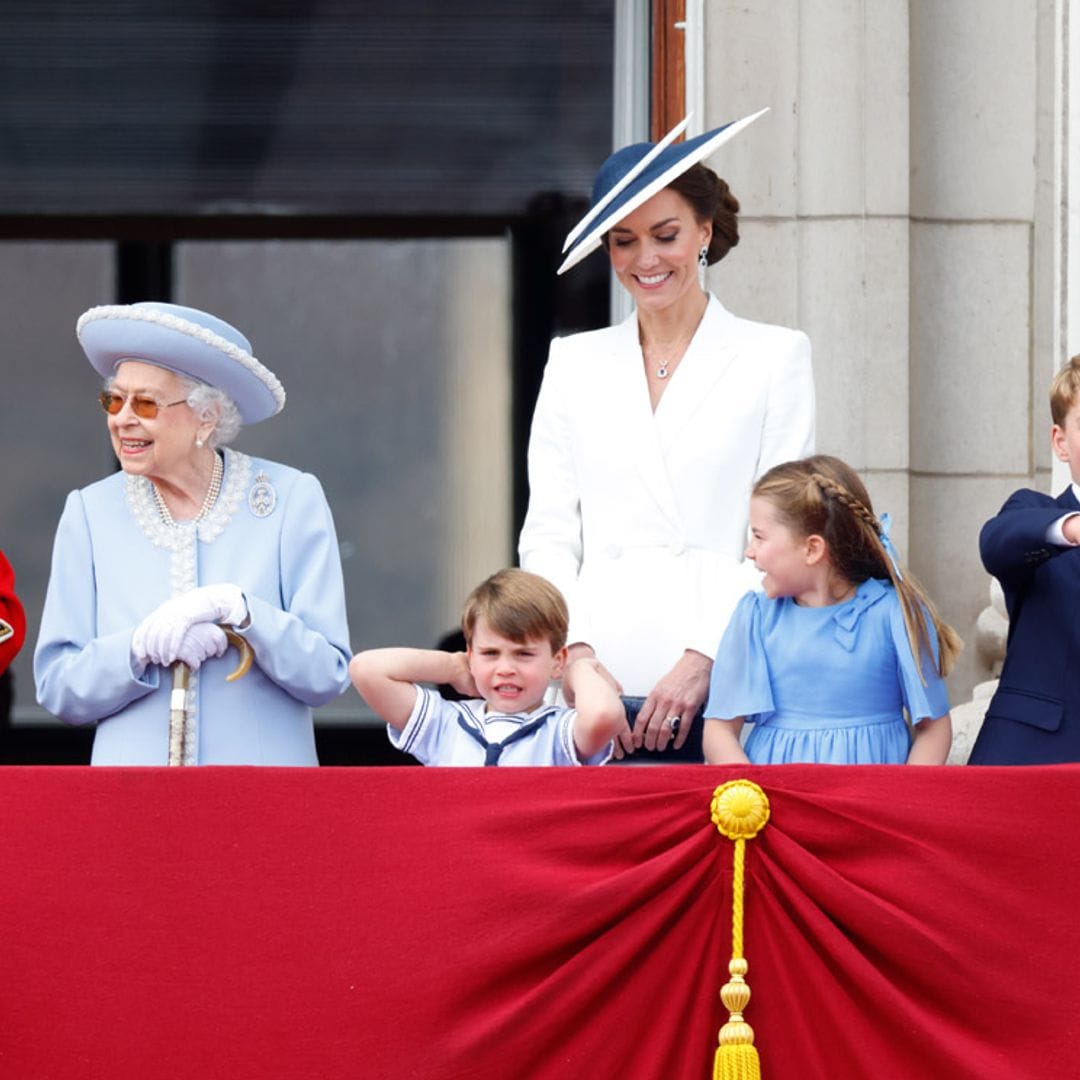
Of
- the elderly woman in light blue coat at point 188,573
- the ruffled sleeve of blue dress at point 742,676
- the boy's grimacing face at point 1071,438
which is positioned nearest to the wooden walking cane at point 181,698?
the elderly woman in light blue coat at point 188,573

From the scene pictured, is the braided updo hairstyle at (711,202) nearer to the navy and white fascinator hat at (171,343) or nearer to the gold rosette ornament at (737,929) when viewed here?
the navy and white fascinator hat at (171,343)

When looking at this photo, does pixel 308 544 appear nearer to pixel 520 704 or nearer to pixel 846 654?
pixel 520 704

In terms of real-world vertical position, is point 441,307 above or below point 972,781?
above

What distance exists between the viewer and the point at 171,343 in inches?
160

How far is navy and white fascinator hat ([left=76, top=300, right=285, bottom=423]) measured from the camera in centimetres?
405

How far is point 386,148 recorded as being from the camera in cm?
782

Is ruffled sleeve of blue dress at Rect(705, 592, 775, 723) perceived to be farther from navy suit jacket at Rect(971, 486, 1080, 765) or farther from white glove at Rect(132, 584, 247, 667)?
white glove at Rect(132, 584, 247, 667)

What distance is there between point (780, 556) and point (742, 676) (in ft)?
0.68

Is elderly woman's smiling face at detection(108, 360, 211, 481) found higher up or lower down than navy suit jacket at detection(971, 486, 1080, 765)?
higher up

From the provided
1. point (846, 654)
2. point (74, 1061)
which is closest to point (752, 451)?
point (846, 654)

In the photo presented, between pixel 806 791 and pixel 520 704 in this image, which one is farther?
pixel 520 704

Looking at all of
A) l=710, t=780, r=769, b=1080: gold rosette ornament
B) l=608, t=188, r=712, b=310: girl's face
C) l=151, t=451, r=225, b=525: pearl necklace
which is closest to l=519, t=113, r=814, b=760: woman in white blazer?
l=608, t=188, r=712, b=310: girl's face

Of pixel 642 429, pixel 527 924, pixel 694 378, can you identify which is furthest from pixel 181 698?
pixel 694 378

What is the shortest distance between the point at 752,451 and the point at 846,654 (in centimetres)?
54
